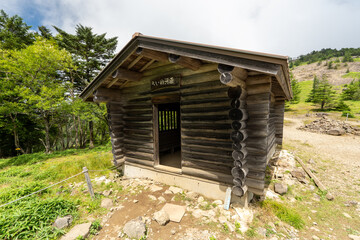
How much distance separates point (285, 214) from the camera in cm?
399

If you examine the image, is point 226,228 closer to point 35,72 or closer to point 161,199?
point 161,199

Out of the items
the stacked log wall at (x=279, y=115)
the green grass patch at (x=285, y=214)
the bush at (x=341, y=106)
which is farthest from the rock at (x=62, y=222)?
the bush at (x=341, y=106)

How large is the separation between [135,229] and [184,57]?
4.53 meters

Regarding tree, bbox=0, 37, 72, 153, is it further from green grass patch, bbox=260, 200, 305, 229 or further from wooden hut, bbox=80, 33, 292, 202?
green grass patch, bbox=260, 200, 305, 229

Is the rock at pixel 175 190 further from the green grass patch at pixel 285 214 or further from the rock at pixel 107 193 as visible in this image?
the green grass patch at pixel 285 214

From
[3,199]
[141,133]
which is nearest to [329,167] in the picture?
[141,133]

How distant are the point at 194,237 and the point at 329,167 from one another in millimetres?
9143

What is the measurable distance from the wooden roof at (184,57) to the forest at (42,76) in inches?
396

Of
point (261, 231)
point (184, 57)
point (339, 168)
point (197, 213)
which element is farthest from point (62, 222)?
point (339, 168)

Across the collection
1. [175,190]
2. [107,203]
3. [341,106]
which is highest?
[341,106]

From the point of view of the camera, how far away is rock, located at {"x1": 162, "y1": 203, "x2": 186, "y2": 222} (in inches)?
147

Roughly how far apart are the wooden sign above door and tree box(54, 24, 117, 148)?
13417mm

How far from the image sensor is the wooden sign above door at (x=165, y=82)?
4.73 m

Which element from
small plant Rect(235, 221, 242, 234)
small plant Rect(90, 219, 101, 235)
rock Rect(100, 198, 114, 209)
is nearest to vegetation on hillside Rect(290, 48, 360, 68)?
small plant Rect(235, 221, 242, 234)
